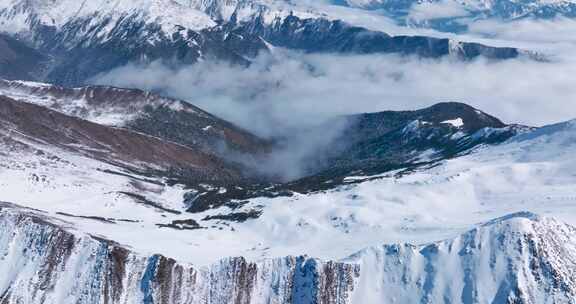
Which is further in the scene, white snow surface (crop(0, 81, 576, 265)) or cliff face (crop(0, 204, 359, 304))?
white snow surface (crop(0, 81, 576, 265))

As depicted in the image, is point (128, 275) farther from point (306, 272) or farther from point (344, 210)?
point (344, 210)

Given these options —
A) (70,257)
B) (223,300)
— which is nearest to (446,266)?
(223,300)

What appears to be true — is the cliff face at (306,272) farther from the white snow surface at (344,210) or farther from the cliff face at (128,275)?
the white snow surface at (344,210)

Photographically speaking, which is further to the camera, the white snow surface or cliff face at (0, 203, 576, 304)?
the white snow surface

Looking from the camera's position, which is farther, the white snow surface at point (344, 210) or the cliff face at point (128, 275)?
the white snow surface at point (344, 210)

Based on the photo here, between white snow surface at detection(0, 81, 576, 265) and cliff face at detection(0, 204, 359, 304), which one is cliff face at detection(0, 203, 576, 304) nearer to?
cliff face at detection(0, 204, 359, 304)

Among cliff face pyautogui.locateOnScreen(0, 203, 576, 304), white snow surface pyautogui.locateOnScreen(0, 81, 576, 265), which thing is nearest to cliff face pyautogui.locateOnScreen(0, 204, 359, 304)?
cliff face pyautogui.locateOnScreen(0, 203, 576, 304)

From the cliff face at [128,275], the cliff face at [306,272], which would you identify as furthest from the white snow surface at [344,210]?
the cliff face at [306,272]

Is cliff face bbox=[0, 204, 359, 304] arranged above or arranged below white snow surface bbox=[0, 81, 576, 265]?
below

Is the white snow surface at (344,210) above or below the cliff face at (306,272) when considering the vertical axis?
above
